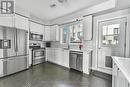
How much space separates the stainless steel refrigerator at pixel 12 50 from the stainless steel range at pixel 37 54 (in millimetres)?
962

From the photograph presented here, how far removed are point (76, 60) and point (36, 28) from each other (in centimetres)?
310

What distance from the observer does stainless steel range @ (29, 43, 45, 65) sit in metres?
5.01

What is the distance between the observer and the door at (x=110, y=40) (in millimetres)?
3280

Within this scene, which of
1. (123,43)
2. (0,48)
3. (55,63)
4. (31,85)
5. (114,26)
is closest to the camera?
(31,85)

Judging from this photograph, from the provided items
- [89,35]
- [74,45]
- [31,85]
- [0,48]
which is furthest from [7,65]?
[89,35]

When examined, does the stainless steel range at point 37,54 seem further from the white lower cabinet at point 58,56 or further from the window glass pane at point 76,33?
the window glass pane at point 76,33

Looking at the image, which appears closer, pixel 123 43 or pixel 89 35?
pixel 123 43

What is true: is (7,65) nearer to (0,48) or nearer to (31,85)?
(0,48)

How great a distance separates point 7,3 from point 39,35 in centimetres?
250

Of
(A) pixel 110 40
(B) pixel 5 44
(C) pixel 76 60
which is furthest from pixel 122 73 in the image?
(B) pixel 5 44

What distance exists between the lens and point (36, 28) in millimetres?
5277

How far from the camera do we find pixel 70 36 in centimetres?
510

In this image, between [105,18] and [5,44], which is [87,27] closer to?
[105,18]

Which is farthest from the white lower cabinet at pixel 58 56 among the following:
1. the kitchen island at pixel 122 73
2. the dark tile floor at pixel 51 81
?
the kitchen island at pixel 122 73
